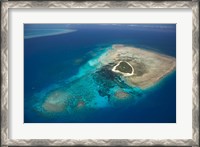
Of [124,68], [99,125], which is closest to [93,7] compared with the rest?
[124,68]

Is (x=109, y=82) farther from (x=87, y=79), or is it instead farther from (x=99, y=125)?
(x=99, y=125)

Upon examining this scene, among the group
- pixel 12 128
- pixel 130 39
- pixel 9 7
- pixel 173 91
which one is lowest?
pixel 12 128

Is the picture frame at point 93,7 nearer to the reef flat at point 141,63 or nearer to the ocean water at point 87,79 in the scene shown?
the ocean water at point 87,79

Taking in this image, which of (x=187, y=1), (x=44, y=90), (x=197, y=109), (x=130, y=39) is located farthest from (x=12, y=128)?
(x=187, y=1)

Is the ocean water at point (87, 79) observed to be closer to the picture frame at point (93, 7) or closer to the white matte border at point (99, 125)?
the white matte border at point (99, 125)

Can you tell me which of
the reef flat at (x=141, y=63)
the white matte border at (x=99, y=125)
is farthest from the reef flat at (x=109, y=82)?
the white matte border at (x=99, y=125)

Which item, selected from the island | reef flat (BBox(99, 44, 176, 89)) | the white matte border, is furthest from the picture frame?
the island

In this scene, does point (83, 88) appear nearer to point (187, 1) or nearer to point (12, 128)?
point (12, 128)
